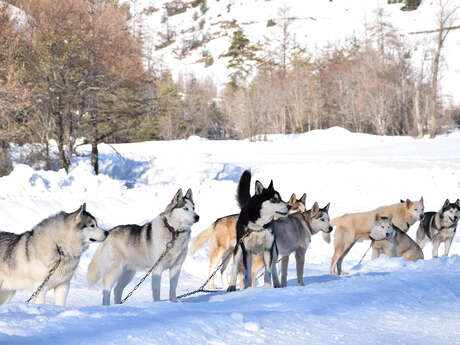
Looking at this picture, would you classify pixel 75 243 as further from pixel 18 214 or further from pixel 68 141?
pixel 68 141

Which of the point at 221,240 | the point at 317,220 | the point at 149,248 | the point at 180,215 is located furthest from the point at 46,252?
the point at 317,220

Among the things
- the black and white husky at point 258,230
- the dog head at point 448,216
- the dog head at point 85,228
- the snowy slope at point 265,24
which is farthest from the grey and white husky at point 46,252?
the snowy slope at point 265,24

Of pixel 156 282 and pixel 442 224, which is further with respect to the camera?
pixel 442 224

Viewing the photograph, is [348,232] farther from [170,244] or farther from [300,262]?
[170,244]

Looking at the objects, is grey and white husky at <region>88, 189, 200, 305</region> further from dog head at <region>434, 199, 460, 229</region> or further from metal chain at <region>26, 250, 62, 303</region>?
dog head at <region>434, 199, 460, 229</region>

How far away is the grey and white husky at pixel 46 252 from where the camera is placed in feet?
16.7

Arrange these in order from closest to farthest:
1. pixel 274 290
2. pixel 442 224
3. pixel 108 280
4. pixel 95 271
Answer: pixel 274 290 < pixel 108 280 < pixel 95 271 < pixel 442 224

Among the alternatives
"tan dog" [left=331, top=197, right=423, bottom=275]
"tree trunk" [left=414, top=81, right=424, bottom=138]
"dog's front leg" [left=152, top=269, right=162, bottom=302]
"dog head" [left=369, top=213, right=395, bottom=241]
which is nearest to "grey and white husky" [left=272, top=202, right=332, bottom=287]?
"dog head" [left=369, top=213, right=395, bottom=241]

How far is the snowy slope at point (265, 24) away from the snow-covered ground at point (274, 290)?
45.1m

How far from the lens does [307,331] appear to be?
3869mm

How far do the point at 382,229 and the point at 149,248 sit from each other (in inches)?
160

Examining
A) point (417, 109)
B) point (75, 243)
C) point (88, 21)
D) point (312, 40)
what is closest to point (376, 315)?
point (75, 243)

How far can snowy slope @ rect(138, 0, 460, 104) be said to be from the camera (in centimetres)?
7983

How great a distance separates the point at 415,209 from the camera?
961 centimetres
